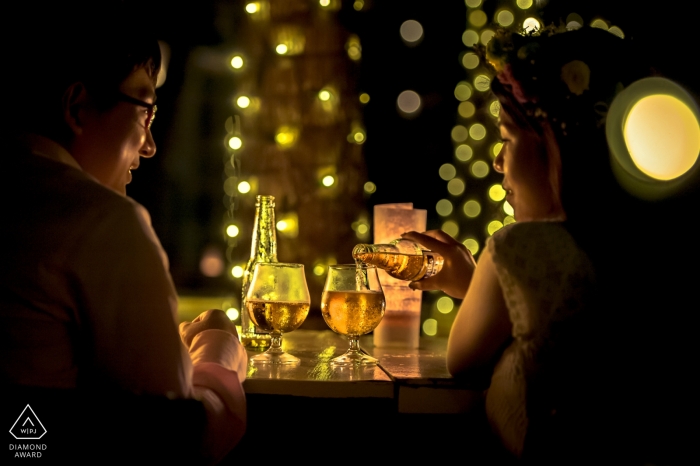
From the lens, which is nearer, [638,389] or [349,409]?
[638,389]

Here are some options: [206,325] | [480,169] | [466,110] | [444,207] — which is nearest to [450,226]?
[444,207]

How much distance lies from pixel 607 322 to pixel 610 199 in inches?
10.9

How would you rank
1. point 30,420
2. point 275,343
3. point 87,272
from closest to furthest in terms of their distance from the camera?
1. point 30,420
2. point 87,272
3. point 275,343

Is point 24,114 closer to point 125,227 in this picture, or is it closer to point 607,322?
point 125,227

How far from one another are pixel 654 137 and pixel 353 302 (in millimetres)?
985

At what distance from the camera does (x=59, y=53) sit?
44.1 inches

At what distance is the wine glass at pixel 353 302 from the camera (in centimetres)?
160

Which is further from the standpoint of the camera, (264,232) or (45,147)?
(264,232)

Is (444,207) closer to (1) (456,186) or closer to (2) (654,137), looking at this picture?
(1) (456,186)

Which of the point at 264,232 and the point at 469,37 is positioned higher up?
the point at 469,37

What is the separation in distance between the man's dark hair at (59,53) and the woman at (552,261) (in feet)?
2.72

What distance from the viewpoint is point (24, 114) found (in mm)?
1139

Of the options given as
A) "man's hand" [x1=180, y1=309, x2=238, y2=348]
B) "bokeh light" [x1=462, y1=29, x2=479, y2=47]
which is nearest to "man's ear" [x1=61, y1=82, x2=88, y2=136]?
"man's hand" [x1=180, y1=309, x2=238, y2=348]

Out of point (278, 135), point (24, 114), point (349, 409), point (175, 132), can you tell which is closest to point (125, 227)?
point (24, 114)
